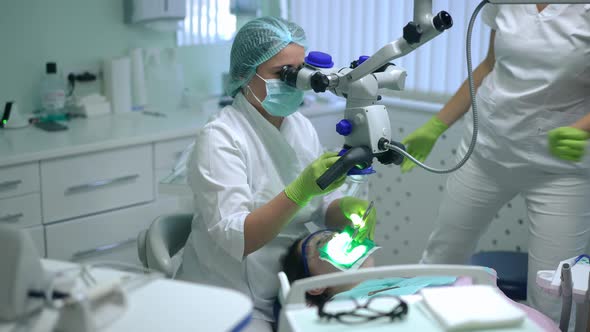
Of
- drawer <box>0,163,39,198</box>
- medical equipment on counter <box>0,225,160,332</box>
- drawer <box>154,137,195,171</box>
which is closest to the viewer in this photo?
medical equipment on counter <box>0,225,160,332</box>

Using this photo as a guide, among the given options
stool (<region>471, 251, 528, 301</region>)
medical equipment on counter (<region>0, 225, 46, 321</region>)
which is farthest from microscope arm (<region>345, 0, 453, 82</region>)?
stool (<region>471, 251, 528, 301</region>)

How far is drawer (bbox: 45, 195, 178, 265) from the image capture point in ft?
8.87

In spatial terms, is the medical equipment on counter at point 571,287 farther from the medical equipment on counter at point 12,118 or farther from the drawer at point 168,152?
the medical equipment on counter at point 12,118

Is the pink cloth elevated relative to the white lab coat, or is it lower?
lower

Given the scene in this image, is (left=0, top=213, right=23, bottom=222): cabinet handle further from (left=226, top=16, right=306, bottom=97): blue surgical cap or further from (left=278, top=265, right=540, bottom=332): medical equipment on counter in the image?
(left=278, top=265, right=540, bottom=332): medical equipment on counter

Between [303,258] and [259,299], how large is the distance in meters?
0.16

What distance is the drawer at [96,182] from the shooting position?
8.71 feet

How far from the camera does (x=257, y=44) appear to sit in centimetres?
192

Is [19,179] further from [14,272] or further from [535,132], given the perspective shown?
[535,132]

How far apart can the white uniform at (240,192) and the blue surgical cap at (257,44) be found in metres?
0.07

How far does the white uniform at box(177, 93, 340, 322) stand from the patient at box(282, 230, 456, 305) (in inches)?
1.7

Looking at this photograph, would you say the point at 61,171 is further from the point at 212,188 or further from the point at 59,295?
the point at 59,295

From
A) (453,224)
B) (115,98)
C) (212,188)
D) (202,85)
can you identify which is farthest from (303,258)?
(202,85)

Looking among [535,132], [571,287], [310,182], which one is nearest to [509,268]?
[535,132]
